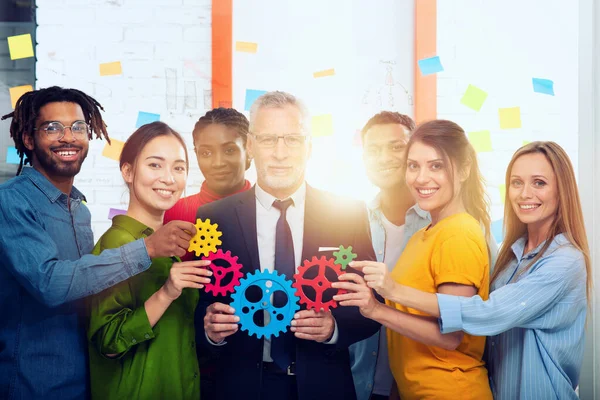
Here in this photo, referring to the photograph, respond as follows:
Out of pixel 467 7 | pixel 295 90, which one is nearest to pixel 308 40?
pixel 295 90

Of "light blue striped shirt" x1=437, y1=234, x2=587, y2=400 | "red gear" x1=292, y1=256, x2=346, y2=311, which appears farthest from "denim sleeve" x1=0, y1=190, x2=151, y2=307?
"light blue striped shirt" x1=437, y1=234, x2=587, y2=400

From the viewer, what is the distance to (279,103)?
1985 millimetres

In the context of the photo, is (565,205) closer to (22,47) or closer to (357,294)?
(357,294)

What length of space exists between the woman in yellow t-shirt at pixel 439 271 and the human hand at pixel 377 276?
1.4 inches

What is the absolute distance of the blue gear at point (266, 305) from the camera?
182cm

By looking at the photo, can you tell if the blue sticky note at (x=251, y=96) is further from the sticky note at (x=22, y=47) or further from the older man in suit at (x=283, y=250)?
the sticky note at (x=22, y=47)

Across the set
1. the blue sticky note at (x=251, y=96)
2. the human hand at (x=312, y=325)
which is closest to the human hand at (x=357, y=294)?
the human hand at (x=312, y=325)

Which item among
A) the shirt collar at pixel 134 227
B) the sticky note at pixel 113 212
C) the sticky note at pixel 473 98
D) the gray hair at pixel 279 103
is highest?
the sticky note at pixel 473 98

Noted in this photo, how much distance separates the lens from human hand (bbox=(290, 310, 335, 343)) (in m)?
1.83

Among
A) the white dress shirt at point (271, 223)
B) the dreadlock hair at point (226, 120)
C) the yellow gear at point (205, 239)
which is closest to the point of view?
the yellow gear at point (205, 239)

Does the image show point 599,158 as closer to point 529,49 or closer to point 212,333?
point 529,49

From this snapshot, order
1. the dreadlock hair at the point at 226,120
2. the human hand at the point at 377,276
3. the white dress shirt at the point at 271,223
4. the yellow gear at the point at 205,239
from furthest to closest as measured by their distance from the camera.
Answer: the dreadlock hair at the point at 226,120 → the white dress shirt at the point at 271,223 → the yellow gear at the point at 205,239 → the human hand at the point at 377,276

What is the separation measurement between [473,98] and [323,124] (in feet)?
2.05

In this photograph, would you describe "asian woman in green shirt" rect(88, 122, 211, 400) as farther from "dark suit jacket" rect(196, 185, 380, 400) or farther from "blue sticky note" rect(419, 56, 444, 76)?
"blue sticky note" rect(419, 56, 444, 76)
